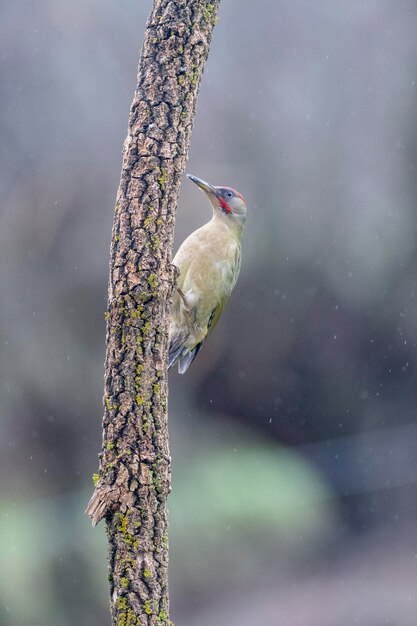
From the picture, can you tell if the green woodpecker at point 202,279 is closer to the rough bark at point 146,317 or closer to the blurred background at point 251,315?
the rough bark at point 146,317

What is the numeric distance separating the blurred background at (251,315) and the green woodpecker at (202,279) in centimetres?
357

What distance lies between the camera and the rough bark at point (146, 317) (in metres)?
2.11

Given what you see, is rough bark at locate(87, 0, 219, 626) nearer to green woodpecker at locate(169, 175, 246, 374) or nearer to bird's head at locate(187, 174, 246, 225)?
green woodpecker at locate(169, 175, 246, 374)

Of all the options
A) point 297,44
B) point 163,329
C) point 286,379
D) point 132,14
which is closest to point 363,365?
point 286,379

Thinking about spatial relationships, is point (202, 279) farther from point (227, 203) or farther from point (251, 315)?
point (251, 315)

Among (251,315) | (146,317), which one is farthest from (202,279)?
(251,315)

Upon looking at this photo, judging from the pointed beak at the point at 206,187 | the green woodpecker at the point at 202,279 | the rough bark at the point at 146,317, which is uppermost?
the pointed beak at the point at 206,187

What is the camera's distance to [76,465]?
25.8 feet

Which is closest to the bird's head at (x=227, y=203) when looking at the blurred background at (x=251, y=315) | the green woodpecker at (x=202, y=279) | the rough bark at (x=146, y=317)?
the green woodpecker at (x=202, y=279)

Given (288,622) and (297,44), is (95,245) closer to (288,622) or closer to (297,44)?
A: (297,44)

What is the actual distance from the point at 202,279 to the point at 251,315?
4.62 metres

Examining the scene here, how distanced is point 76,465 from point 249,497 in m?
1.67

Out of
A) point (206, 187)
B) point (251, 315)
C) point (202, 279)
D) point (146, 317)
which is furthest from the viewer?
point (251, 315)

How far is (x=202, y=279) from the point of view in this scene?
3.76 metres
